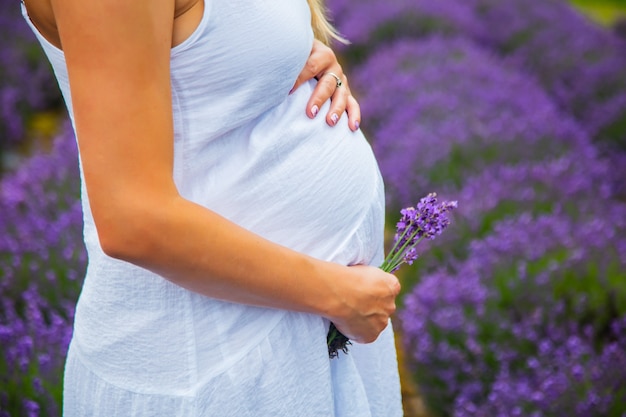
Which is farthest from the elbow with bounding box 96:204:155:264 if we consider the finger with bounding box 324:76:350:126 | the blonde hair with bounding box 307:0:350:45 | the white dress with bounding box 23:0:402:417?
the blonde hair with bounding box 307:0:350:45

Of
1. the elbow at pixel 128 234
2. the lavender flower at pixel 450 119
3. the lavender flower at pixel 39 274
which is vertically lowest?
the lavender flower at pixel 450 119

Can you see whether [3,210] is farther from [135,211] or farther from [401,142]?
[135,211]

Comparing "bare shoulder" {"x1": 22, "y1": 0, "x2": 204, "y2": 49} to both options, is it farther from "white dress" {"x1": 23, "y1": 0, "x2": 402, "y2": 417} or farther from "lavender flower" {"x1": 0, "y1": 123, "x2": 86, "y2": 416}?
"lavender flower" {"x1": 0, "y1": 123, "x2": 86, "y2": 416}

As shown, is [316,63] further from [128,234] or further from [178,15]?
[128,234]

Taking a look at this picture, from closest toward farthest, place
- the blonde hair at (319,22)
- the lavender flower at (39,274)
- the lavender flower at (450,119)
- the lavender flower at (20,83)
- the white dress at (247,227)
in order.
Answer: the white dress at (247,227) < the blonde hair at (319,22) < the lavender flower at (39,274) < the lavender flower at (450,119) < the lavender flower at (20,83)

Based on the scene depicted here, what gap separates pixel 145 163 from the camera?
3.32ft

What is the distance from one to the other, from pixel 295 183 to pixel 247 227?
11 centimetres

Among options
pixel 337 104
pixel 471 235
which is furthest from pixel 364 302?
pixel 471 235

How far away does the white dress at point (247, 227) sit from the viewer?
115 centimetres

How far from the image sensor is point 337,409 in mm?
1414

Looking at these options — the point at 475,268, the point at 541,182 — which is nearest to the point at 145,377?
the point at 475,268

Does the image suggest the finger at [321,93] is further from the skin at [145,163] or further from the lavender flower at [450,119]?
the lavender flower at [450,119]

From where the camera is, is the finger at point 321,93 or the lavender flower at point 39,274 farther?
the lavender flower at point 39,274

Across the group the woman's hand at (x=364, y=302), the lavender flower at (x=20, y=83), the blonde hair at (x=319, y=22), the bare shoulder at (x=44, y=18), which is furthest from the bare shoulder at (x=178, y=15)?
the lavender flower at (x=20, y=83)
